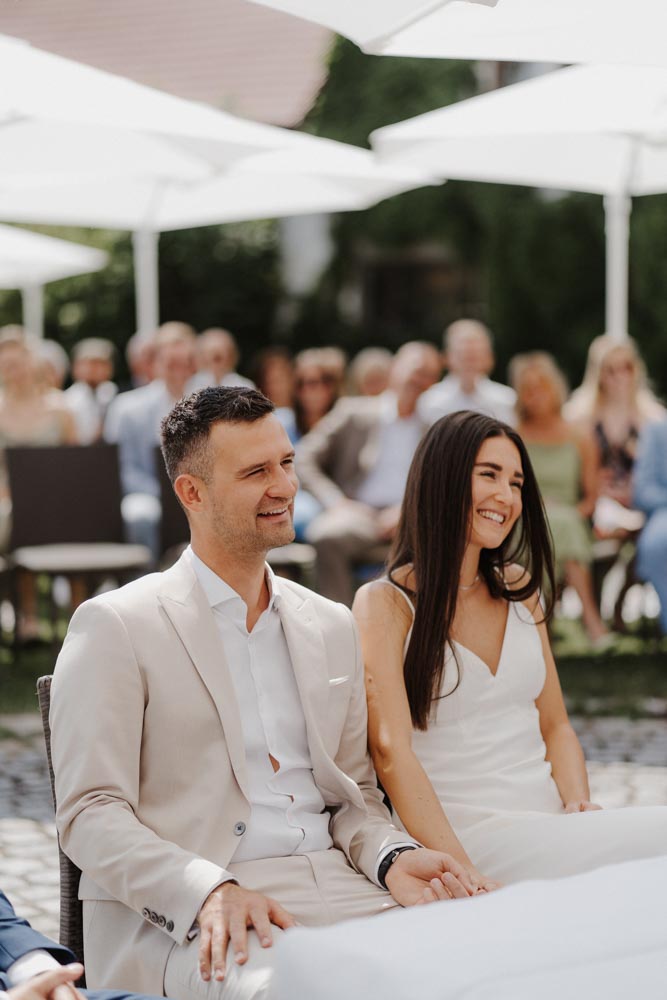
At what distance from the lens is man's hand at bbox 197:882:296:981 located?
2.47 meters

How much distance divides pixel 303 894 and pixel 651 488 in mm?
5855

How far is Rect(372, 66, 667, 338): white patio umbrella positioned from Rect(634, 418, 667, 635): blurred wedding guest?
171 cm

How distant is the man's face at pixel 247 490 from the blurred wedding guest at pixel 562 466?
5.89 m

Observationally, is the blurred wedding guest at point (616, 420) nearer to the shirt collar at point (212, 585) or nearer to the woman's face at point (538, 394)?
the woman's face at point (538, 394)

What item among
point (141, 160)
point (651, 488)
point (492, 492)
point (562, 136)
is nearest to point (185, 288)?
point (141, 160)

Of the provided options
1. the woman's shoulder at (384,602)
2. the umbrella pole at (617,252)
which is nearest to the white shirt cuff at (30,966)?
the woman's shoulder at (384,602)

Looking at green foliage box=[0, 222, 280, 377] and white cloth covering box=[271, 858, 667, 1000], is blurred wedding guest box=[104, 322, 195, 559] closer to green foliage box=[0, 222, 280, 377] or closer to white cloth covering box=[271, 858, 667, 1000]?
white cloth covering box=[271, 858, 667, 1000]

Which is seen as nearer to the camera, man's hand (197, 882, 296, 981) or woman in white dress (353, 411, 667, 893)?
man's hand (197, 882, 296, 981)

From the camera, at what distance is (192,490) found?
2949 millimetres

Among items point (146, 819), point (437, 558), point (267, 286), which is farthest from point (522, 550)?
point (267, 286)

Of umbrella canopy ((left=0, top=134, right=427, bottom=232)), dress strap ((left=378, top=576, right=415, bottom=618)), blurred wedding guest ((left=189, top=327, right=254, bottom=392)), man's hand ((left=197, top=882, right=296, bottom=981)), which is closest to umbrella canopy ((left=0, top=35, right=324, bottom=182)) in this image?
umbrella canopy ((left=0, top=134, right=427, bottom=232))

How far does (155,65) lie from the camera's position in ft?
86.8

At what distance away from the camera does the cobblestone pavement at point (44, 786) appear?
4.80 m

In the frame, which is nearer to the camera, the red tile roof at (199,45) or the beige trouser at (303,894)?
the beige trouser at (303,894)
